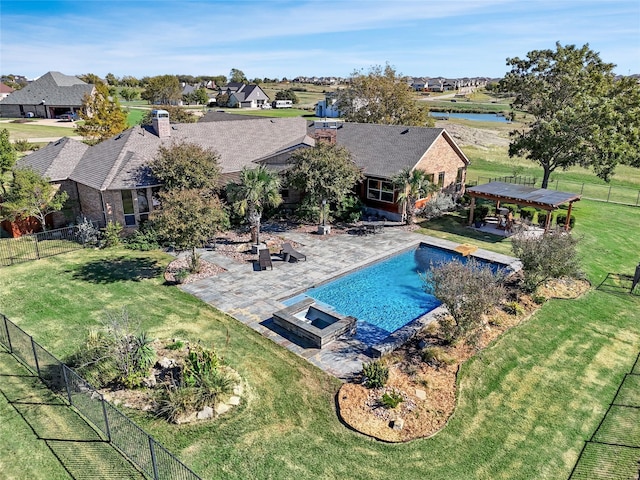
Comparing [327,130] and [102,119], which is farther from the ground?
[102,119]

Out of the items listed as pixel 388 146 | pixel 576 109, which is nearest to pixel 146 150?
pixel 388 146

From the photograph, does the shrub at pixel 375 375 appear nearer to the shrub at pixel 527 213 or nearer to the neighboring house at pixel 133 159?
the neighboring house at pixel 133 159

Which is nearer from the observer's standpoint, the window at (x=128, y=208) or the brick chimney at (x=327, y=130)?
the window at (x=128, y=208)

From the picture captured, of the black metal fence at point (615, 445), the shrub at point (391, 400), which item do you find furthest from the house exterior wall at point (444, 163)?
the shrub at point (391, 400)

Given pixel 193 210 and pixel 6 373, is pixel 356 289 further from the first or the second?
pixel 6 373

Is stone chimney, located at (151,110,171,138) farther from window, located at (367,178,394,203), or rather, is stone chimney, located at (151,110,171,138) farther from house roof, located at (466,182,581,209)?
house roof, located at (466,182,581,209)

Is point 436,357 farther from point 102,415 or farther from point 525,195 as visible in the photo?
Result: point 525,195
